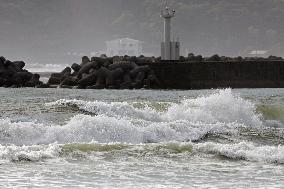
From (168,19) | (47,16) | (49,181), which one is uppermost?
(47,16)

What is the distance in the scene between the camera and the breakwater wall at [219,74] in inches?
1246

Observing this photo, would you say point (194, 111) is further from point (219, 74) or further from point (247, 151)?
point (219, 74)

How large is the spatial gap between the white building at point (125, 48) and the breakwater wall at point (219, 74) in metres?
66.9

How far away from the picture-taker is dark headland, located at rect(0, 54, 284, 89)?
1198 inches

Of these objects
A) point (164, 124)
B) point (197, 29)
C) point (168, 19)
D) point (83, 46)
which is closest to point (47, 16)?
point (83, 46)

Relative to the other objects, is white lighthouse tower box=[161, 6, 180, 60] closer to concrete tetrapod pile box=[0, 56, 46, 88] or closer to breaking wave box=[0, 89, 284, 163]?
concrete tetrapod pile box=[0, 56, 46, 88]

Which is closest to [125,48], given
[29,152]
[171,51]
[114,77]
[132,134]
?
[171,51]

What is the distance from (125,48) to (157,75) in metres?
70.1

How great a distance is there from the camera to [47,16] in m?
114

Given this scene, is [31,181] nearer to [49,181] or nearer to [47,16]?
[49,181]

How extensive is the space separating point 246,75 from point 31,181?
83.5ft

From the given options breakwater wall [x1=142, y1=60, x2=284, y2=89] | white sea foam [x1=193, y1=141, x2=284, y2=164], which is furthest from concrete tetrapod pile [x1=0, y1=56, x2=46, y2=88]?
white sea foam [x1=193, y1=141, x2=284, y2=164]

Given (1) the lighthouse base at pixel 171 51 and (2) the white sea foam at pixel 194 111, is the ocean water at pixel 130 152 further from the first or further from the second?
(1) the lighthouse base at pixel 171 51

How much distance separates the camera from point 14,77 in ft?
108
